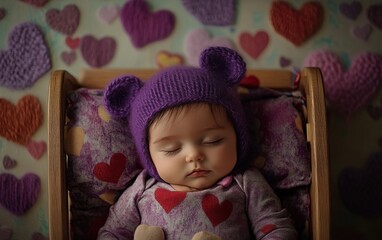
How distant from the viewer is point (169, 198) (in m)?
0.99

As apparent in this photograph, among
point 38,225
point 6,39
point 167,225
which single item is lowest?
point 38,225

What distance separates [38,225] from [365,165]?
944 mm

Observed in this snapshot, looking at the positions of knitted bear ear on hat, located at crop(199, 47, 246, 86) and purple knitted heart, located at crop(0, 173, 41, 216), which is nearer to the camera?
knitted bear ear on hat, located at crop(199, 47, 246, 86)

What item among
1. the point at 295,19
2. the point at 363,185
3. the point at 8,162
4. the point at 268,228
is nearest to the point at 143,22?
the point at 295,19

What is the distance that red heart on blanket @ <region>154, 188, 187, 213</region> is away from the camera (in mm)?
981

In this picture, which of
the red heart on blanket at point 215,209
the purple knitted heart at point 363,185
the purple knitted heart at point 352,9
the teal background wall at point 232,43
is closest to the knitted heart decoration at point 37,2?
the teal background wall at point 232,43

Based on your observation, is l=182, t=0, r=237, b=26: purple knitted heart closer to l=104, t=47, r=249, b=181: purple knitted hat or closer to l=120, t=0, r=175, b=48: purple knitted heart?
l=120, t=0, r=175, b=48: purple knitted heart

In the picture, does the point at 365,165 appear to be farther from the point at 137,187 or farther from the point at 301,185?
the point at 137,187

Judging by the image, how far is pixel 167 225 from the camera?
975 mm

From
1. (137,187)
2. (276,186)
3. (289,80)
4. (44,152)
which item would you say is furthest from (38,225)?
(289,80)

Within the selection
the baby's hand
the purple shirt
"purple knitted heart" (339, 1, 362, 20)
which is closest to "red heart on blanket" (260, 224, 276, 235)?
the purple shirt

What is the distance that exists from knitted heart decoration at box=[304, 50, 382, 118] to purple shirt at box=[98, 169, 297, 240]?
1.19 feet

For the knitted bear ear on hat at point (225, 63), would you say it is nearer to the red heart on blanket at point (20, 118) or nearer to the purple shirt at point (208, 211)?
the purple shirt at point (208, 211)

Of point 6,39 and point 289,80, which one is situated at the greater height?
point 6,39
